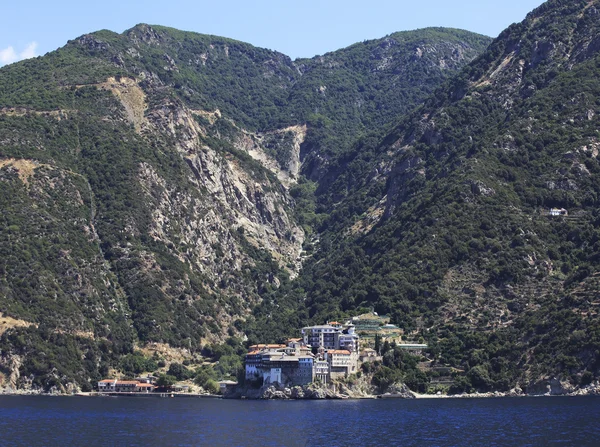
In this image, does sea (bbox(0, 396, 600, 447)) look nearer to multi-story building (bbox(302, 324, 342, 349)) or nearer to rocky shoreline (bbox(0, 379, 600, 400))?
rocky shoreline (bbox(0, 379, 600, 400))

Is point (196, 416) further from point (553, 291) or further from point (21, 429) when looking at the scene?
point (553, 291)

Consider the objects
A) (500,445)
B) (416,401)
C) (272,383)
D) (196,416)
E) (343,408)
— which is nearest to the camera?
(500,445)

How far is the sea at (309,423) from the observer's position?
379 ft

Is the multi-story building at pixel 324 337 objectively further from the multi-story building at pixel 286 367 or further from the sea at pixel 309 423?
the sea at pixel 309 423

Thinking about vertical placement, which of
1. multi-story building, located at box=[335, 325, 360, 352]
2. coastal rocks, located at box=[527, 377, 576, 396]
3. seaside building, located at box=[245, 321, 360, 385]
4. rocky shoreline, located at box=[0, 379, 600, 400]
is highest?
multi-story building, located at box=[335, 325, 360, 352]

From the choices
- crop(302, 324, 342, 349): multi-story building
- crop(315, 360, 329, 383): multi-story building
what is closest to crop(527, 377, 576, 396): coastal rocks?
crop(315, 360, 329, 383): multi-story building

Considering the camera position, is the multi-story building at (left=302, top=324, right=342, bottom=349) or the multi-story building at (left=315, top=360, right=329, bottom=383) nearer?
the multi-story building at (left=315, top=360, right=329, bottom=383)

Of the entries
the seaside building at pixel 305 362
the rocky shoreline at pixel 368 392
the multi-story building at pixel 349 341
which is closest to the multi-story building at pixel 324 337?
the seaside building at pixel 305 362

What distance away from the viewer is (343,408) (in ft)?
519

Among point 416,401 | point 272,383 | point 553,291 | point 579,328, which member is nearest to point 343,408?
point 416,401

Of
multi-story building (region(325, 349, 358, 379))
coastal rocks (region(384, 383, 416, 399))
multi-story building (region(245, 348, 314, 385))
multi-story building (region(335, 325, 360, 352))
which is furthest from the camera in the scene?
multi-story building (region(335, 325, 360, 352))

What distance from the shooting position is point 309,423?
442 ft

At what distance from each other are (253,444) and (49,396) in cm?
8747

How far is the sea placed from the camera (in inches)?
4547
